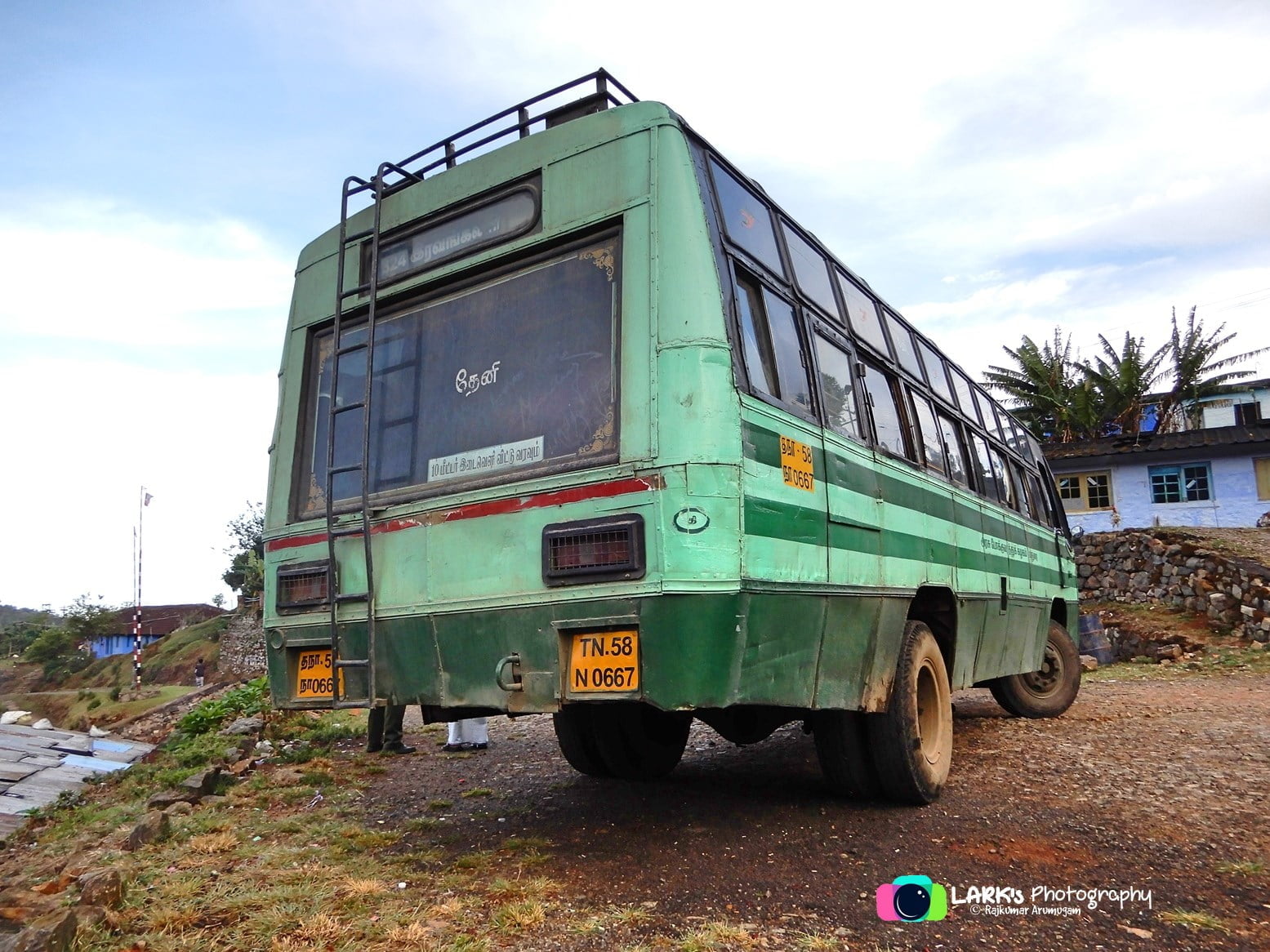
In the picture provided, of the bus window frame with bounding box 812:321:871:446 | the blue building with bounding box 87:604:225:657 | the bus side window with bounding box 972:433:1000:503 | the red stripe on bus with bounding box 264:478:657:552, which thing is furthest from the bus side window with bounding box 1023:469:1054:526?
the blue building with bounding box 87:604:225:657

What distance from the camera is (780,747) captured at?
7871 mm

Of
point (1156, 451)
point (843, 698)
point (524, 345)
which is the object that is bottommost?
point (843, 698)

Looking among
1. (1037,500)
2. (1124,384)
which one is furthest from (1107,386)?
(1037,500)

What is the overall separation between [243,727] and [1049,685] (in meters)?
8.48

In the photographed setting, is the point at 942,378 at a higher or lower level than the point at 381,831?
higher

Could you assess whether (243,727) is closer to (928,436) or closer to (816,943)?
(928,436)

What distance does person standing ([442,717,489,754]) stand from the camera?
8703 millimetres

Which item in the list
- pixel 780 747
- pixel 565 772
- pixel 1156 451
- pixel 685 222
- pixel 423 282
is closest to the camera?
pixel 685 222

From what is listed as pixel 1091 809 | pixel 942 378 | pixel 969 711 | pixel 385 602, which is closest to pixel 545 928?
pixel 385 602

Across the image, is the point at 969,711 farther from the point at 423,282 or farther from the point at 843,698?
the point at 423,282

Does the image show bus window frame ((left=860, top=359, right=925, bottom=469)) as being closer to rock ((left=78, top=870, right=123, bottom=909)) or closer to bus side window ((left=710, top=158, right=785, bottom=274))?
bus side window ((left=710, top=158, right=785, bottom=274))

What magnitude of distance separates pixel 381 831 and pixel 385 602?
1571 millimetres

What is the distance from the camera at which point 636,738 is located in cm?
639

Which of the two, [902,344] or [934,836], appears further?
[902,344]
